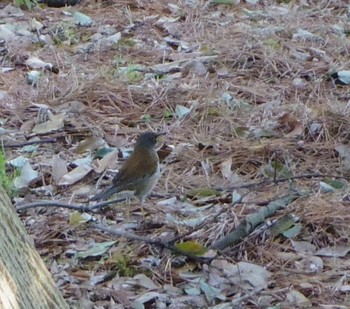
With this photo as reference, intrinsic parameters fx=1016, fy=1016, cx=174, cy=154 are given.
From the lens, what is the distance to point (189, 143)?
534cm

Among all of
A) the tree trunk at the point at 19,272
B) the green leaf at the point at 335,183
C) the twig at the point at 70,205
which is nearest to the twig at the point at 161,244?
the twig at the point at 70,205

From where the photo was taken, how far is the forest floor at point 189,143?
392 cm

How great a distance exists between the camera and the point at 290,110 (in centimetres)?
571

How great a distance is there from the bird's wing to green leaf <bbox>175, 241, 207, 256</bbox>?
0.54 meters

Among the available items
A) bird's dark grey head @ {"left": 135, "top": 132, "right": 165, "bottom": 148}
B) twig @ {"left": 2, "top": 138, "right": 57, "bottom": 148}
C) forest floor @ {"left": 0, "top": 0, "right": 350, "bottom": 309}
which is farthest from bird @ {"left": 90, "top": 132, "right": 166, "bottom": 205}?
twig @ {"left": 2, "top": 138, "right": 57, "bottom": 148}

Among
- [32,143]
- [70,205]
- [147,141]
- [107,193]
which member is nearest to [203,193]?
[147,141]

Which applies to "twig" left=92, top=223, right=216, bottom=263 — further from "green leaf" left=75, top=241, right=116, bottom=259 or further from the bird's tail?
Result: the bird's tail

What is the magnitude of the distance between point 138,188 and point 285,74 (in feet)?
7.40

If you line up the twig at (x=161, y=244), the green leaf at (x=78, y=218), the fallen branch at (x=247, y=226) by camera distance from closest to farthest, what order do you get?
1. the twig at (x=161, y=244)
2. the fallen branch at (x=247, y=226)
3. the green leaf at (x=78, y=218)

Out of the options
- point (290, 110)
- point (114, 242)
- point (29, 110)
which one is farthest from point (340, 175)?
point (29, 110)

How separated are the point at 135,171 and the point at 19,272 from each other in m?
1.96

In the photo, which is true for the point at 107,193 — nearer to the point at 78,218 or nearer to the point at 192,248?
the point at 78,218

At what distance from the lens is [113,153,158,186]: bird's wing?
4410mm

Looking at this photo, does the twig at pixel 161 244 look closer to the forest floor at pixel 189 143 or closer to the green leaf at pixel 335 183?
the forest floor at pixel 189 143
